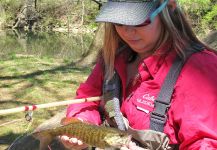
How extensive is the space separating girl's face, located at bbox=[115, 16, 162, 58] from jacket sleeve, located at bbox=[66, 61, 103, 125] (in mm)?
369

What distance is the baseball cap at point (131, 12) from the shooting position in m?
2.20

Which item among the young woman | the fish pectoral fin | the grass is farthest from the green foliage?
the fish pectoral fin

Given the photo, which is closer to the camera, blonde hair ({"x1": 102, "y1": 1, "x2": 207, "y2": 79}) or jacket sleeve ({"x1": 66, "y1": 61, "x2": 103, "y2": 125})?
blonde hair ({"x1": 102, "y1": 1, "x2": 207, "y2": 79})

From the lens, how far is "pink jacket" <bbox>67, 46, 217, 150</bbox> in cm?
202

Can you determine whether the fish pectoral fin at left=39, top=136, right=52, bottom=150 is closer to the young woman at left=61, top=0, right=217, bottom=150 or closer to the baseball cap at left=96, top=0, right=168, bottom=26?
the young woman at left=61, top=0, right=217, bottom=150

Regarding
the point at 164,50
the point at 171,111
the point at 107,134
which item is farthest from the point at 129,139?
the point at 164,50

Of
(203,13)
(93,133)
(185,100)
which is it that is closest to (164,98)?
(185,100)

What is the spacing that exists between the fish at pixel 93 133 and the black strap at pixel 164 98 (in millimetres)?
158

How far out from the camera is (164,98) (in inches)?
83.1

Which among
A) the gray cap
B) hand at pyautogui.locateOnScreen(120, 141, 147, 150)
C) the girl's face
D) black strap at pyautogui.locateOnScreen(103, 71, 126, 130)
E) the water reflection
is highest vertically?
the gray cap

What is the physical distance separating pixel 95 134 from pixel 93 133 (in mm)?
16

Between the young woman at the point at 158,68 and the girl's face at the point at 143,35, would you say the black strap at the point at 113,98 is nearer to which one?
the young woman at the point at 158,68

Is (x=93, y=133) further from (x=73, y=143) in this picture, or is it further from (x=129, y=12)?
(x=129, y=12)

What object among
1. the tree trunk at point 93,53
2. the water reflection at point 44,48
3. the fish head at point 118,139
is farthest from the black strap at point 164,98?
the water reflection at point 44,48
